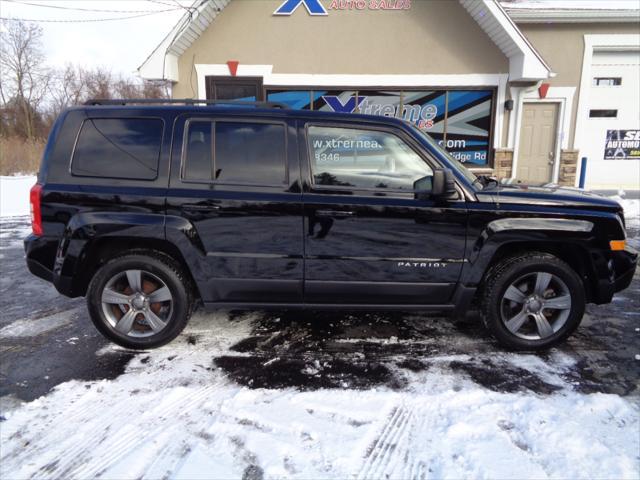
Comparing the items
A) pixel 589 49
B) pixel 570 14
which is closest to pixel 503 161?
pixel 589 49

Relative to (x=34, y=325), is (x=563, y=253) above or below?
above

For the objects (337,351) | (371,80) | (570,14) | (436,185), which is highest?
(570,14)

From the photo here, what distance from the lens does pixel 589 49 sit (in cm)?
1030

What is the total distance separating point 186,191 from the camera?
128 inches

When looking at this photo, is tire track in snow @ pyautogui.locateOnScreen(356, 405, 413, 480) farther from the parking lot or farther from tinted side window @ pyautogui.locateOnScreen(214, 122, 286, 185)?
tinted side window @ pyautogui.locateOnScreen(214, 122, 286, 185)

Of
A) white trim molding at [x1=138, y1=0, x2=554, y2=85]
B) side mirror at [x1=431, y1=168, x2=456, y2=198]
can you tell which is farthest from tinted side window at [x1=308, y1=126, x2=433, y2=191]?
white trim molding at [x1=138, y1=0, x2=554, y2=85]

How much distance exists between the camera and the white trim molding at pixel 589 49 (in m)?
10.3

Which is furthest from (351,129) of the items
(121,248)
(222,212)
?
(121,248)

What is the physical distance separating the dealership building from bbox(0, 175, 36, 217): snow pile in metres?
4.83

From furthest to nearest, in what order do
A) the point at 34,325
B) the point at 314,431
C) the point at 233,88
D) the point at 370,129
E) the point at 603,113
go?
the point at 603,113 → the point at 233,88 → the point at 34,325 → the point at 370,129 → the point at 314,431

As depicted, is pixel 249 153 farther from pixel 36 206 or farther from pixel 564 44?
pixel 564 44

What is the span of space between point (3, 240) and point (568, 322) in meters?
8.64

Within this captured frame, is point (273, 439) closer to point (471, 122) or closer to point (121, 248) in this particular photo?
point (121, 248)

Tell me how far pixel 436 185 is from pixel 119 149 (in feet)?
8.14
